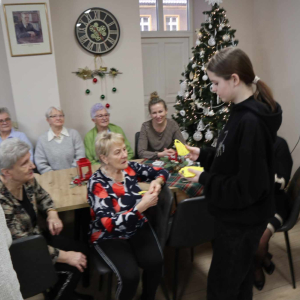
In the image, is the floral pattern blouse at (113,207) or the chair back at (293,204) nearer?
the floral pattern blouse at (113,207)

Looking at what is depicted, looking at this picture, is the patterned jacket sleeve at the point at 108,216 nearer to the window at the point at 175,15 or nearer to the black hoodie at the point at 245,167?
the black hoodie at the point at 245,167

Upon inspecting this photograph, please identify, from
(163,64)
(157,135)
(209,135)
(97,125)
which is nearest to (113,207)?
(157,135)

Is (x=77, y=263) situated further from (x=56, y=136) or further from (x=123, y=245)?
(x=56, y=136)

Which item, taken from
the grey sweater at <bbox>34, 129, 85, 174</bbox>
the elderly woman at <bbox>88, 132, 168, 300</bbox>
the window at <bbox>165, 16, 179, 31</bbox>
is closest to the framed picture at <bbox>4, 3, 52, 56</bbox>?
the grey sweater at <bbox>34, 129, 85, 174</bbox>

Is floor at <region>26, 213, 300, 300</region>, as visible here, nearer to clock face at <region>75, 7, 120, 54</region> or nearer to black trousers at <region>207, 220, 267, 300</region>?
black trousers at <region>207, 220, 267, 300</region>

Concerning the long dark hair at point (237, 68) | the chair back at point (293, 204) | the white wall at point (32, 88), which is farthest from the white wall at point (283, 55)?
the white wall at point (32, 88)

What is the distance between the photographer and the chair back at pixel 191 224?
5.20 ft

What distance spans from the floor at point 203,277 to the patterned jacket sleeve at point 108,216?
1.98ft

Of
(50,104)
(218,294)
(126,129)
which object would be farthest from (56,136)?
(218,294)

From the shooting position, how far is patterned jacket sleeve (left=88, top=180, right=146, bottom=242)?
1537mm

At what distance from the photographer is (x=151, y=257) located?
64.5 inches

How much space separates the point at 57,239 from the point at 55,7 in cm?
305

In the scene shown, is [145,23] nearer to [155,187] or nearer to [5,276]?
[155,187]

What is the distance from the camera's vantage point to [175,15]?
15.6 feet
